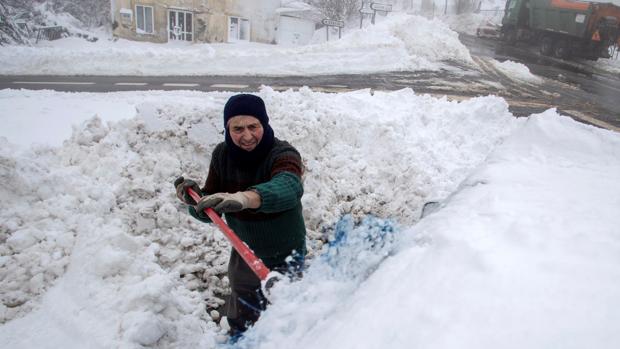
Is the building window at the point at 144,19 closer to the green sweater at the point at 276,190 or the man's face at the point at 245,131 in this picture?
the green sweater at the point at 276,190

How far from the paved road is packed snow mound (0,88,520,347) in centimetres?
377

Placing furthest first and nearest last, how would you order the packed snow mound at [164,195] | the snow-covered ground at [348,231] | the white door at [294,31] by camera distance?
1. the white door at [294,31]
2. the packed snow mound at [164,195]
3. the snow-covered ground at [348,231]

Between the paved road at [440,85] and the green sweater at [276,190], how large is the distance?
25.3ft

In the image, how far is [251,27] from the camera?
2355cm

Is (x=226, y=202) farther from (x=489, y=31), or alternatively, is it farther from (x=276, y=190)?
(x=489, y=31)

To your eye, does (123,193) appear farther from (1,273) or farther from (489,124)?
(489,124)

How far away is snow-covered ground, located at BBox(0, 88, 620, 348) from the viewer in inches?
47.9

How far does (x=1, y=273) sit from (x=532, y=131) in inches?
167

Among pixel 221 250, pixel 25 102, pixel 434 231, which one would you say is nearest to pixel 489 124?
pixel 221 250

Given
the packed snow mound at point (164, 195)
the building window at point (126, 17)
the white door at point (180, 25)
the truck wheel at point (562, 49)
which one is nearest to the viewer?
the packed snow mound at point (164, 195)

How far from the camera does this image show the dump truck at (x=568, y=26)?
1642cm

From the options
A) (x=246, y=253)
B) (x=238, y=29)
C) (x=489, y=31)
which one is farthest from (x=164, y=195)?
(x=489, y=31)

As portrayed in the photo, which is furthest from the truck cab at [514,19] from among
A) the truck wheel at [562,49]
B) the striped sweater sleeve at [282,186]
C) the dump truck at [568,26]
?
the striped sweater sleeve at [282,186]

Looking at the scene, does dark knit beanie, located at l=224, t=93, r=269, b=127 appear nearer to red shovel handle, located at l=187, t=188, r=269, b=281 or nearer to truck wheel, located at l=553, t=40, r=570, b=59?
red shovel handle, located at l=187, t=188, r=269, b=281
